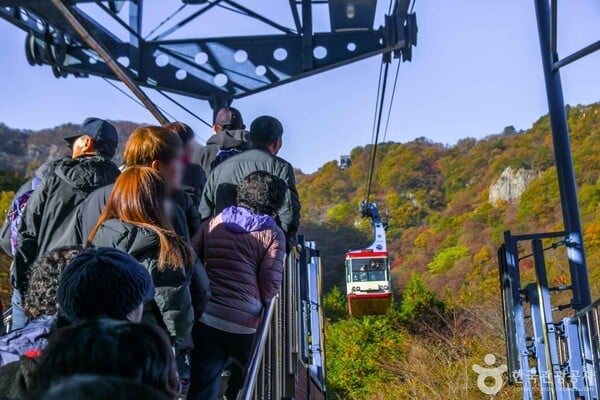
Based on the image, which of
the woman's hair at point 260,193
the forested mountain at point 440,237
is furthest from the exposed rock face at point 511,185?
the woman's hair at point 260,193

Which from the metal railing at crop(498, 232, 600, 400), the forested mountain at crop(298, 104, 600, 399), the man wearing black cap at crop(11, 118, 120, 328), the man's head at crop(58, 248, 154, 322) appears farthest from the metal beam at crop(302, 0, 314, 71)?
the forested mountain at crop(298, 104, 600, 399)

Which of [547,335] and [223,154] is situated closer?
[223,154]

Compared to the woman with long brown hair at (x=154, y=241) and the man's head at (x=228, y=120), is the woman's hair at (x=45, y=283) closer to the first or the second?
the woman with long brown hair at (x=154, y=241)

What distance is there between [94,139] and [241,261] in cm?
88

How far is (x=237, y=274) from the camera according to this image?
344cm

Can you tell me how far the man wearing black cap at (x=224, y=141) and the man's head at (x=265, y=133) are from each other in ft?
1.24

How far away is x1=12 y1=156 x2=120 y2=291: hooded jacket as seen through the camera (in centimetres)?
328

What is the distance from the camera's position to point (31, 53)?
26.5 ft

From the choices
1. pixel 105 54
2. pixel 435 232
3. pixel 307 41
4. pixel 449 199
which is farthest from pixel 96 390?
pixel 449 199

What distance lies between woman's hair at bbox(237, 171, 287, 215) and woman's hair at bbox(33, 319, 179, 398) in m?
2.32

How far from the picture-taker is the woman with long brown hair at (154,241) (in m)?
2.59

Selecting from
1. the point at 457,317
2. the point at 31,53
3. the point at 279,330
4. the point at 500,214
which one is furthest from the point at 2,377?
the point at 500,214

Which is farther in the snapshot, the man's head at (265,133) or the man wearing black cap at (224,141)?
the man wearing black cap at (224,141)

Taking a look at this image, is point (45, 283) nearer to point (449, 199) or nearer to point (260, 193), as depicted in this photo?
point (260, 193)
